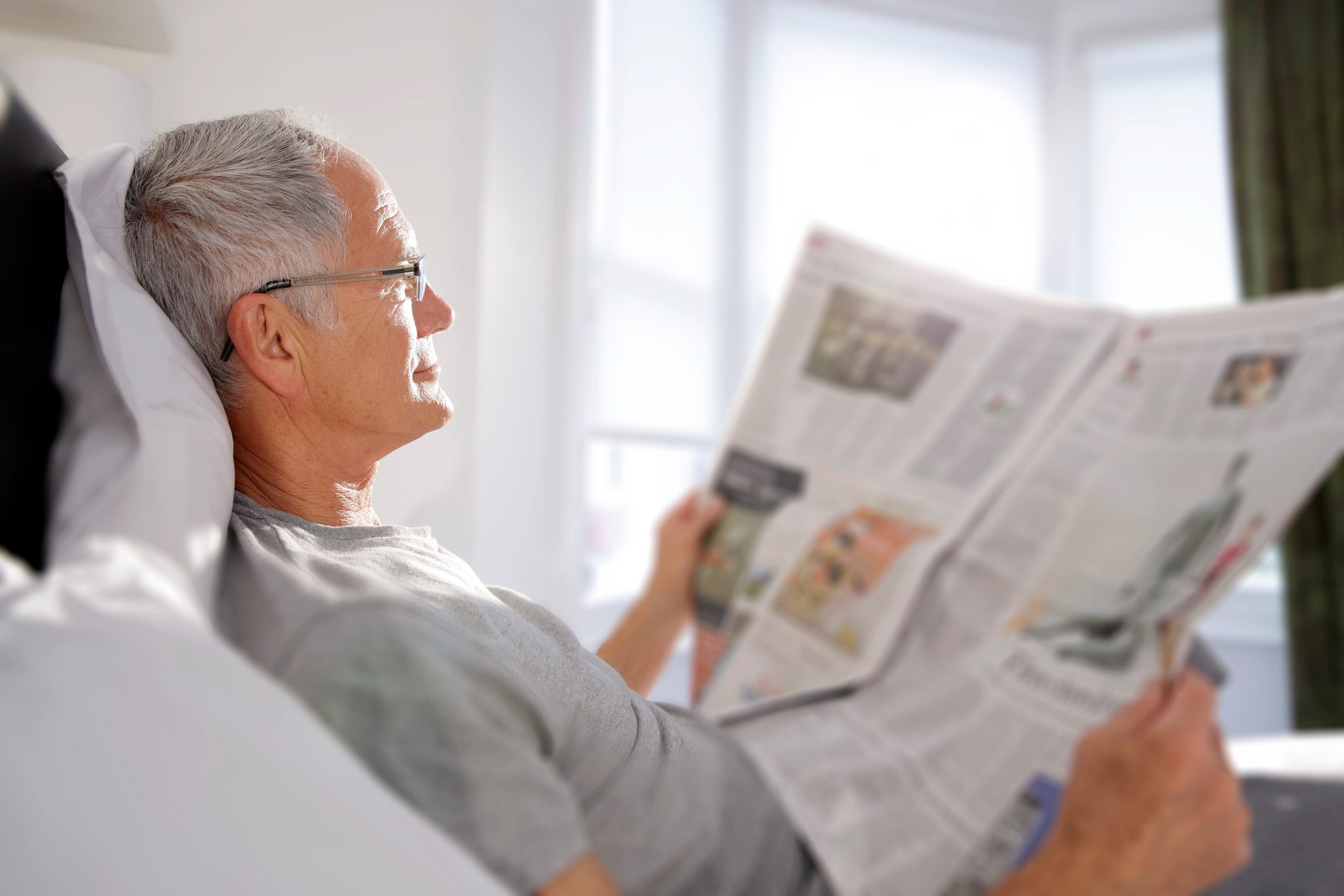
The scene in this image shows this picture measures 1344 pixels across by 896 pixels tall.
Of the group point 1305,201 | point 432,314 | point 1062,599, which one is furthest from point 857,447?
point 1305,201

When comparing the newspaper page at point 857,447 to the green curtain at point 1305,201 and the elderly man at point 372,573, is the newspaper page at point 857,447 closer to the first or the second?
the elderly man at point 372,573

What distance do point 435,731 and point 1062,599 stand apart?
73 centimetres

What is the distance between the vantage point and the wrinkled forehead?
213 millimetres

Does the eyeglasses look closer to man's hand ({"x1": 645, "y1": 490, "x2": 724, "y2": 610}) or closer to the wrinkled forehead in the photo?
the wrinkled forehead

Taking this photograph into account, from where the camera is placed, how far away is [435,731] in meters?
0.15

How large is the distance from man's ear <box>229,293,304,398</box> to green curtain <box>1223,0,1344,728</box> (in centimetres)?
229

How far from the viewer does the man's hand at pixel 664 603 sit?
0.26m

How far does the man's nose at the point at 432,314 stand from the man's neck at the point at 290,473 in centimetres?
4

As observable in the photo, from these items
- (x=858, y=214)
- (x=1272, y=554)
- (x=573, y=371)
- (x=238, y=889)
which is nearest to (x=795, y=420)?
(x=573, y=371)

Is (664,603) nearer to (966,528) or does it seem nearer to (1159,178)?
(966,528)

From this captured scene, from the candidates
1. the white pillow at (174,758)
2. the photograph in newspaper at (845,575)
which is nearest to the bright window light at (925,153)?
the photograph in newspaper at (845,575)

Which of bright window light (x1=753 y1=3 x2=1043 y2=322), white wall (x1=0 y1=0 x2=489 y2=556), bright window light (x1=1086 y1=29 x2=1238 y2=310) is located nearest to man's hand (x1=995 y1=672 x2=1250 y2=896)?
white wall (x1=0 y1=0 x2=489 y2=556)

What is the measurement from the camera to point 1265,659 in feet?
6.83

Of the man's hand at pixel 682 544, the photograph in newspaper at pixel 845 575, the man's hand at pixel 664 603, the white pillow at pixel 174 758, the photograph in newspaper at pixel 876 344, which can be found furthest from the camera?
the photograph in newspaper at pixel 876 344
